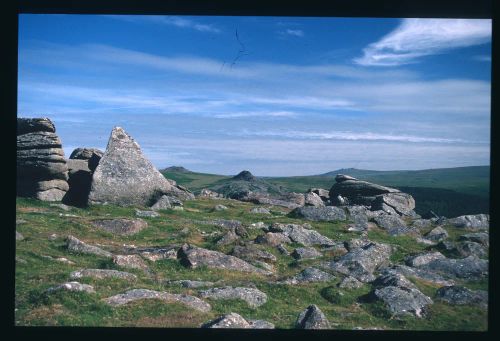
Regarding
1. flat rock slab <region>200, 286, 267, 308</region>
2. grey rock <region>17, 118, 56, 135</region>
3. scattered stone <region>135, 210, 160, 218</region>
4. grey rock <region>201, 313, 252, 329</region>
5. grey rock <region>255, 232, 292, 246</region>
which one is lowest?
flat rock slab <region>200, 286, 267, 308</region>

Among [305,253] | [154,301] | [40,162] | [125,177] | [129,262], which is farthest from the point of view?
[125,177]

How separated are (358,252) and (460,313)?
29.9 ft

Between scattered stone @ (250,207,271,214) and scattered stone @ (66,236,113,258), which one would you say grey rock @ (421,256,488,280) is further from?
scattered stone @ (250,207,271,214)

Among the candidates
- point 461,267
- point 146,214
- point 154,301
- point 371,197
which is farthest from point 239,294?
point 371,197

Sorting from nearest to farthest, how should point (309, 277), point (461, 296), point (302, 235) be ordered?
1. point (461, 296)
2. point (309, 277)
3. point (302, 235)

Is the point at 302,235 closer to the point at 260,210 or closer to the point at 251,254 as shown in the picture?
the point at 251,254

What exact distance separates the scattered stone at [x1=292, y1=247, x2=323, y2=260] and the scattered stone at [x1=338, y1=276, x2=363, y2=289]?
5782 millimetres

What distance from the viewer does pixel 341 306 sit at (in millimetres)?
24328

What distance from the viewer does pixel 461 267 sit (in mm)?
31875

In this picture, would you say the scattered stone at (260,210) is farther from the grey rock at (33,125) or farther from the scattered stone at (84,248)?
the scattered stone at (84,248)

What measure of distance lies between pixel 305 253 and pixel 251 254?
421cm

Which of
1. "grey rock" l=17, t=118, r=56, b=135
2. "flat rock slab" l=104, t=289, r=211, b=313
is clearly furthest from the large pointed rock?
"flat rock slab" l=104, t=289, r=211, b=313

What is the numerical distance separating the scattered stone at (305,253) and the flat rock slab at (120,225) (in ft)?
39.9

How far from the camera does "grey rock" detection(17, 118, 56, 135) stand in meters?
50.9
